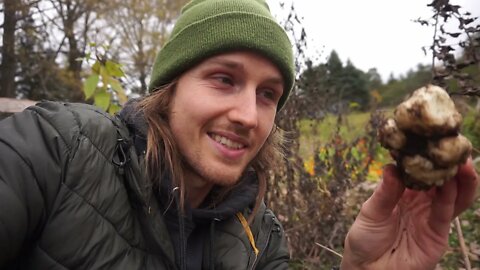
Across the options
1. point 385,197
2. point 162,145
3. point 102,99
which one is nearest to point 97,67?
point 102,99

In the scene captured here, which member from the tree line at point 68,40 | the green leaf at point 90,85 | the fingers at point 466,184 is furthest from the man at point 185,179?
the tree line at point 68,40

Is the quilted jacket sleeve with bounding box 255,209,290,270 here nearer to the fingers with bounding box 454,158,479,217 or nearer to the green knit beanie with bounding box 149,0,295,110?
the green knit beanie with bounding box 149,0,295,110

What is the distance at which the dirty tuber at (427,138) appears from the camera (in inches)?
45.6

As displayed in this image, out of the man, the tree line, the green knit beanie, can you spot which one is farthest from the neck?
the tree line

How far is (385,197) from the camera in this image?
1390 mm

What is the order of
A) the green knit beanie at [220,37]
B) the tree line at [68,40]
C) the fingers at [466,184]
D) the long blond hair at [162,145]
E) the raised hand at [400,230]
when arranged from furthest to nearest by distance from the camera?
1. the tree line at [68,40]
2. the green knit beanie at [220,37]
3. the long blond hair at [162,145]
4. the raised hand at [400,230]
5. the fingers at [466,184]

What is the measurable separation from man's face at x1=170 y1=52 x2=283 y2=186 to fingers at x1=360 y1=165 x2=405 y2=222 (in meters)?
0.56

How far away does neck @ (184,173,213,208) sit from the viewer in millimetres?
1861

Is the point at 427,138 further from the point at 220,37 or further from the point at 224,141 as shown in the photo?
the point at 220,37

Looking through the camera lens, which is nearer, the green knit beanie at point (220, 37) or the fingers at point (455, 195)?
the fingers at point (455, 195)

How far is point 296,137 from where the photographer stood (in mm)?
3547

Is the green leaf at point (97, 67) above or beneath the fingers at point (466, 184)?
above

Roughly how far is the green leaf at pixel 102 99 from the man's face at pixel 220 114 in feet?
4.46

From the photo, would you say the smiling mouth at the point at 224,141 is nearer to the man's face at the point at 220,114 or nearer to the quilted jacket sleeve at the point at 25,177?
the man's face at the point at 220,114
